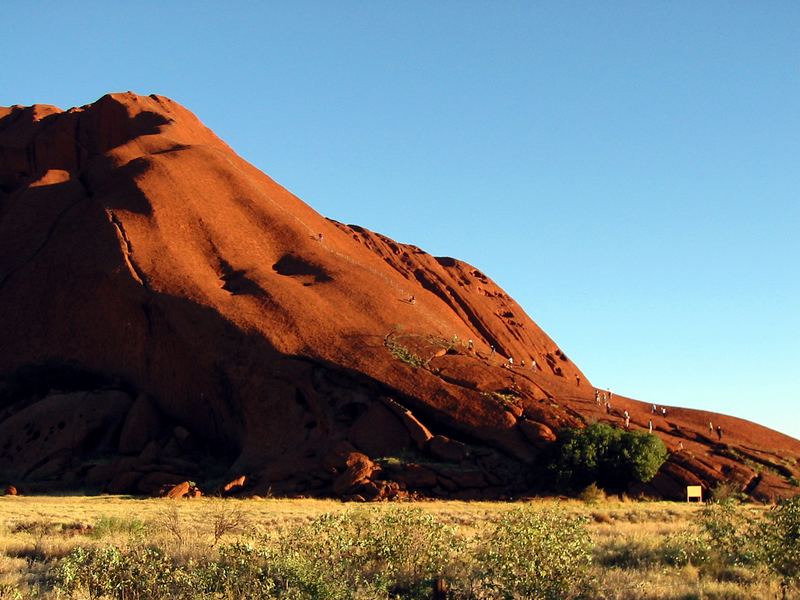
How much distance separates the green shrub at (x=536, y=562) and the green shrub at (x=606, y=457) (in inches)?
811

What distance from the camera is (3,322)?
5084 centimetres

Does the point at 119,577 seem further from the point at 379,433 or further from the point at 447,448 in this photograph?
the point at 379,433

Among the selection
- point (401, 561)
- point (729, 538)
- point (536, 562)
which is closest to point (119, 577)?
point (401, 561)

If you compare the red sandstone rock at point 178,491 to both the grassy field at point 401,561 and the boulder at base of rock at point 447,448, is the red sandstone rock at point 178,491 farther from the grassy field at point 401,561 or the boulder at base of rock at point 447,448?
the grassy field at point 401,561

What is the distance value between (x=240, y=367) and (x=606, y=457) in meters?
17.2

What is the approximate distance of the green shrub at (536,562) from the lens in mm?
15008

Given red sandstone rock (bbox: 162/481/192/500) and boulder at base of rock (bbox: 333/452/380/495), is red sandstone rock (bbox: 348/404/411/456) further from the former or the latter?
red sandstone rock (bbox: 162/481/192/500)

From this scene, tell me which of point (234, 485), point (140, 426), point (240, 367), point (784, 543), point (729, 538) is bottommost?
point (234, 485)

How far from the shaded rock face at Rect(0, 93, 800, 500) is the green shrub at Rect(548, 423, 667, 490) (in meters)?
0.85

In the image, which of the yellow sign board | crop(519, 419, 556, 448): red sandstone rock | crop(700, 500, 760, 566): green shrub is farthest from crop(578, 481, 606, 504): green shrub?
crop(700, 500, 760, 566): green shrub

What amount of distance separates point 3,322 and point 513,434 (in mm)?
30054

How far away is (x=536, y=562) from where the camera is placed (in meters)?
15.4

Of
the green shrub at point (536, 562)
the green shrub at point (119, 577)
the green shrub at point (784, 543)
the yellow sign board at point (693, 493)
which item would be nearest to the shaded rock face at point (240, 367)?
the yellow sign board at point (693, 493)

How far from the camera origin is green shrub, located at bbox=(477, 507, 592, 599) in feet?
49.2
